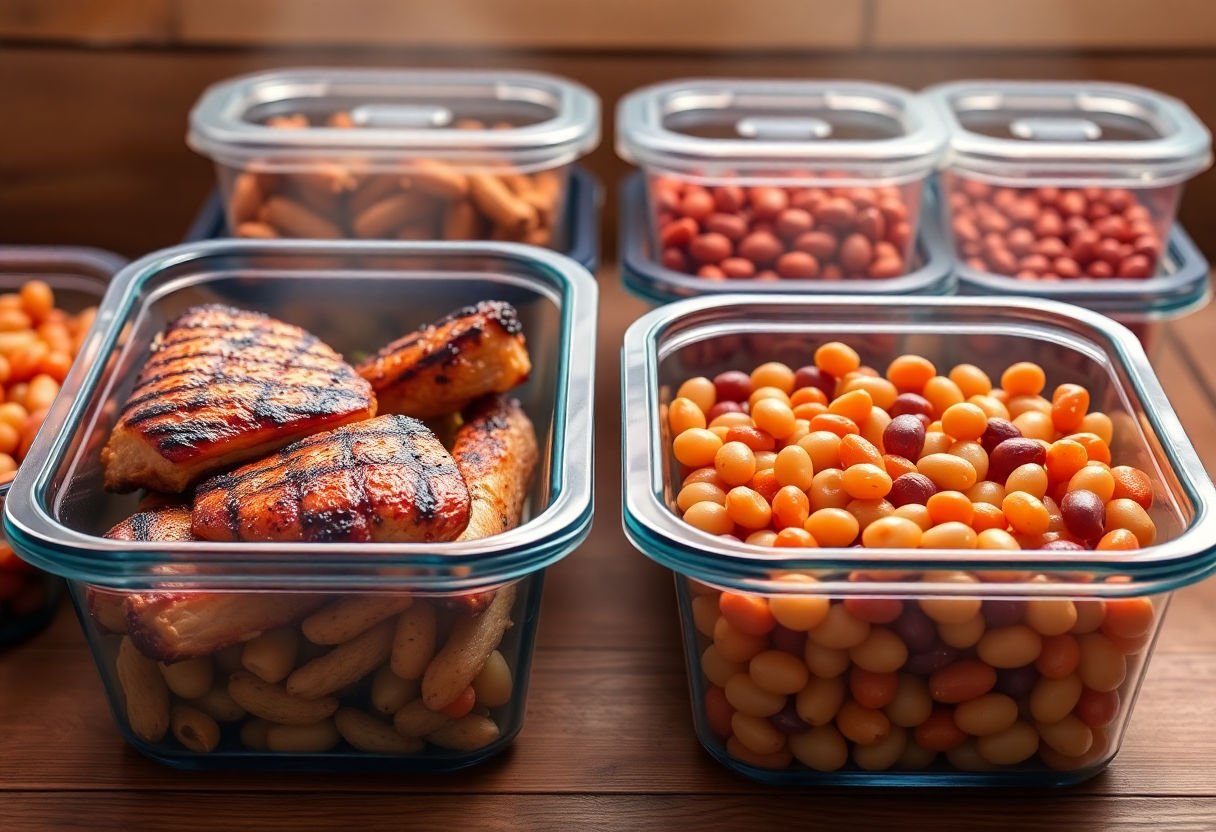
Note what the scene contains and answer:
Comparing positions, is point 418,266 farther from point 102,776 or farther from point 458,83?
point 102,776

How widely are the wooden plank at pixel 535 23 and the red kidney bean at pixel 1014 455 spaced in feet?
2.39

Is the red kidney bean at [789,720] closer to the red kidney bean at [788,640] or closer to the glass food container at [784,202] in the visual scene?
the red kidney bean at [788,640]

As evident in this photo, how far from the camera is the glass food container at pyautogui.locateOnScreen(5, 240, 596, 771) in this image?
0.75m

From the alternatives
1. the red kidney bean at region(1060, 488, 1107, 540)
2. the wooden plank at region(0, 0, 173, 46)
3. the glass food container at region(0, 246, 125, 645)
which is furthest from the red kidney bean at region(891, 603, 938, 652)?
the wooden plank at region(0, 0, 173, 46)

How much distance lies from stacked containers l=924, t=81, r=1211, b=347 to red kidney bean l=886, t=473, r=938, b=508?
40 centimetres

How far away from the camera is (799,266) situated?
3.89ft

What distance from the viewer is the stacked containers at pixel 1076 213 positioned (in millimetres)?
1182

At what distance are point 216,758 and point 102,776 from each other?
8 centimetres

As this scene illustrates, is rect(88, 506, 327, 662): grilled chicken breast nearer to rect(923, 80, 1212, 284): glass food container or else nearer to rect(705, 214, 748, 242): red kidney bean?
rect(705, 214, 748, 242): red kidney bean

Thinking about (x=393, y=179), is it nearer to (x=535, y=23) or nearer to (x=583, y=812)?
(x=535, y=23)

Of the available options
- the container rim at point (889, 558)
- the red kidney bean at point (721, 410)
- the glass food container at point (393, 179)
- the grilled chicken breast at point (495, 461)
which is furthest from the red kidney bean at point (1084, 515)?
the glass food container at point (393, 179)

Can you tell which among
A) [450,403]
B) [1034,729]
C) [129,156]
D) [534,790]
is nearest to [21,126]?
[129,156]

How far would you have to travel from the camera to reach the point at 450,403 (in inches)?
38.6

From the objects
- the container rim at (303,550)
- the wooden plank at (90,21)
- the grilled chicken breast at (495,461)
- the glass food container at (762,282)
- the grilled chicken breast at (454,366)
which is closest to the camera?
the container rim at (303,550)
